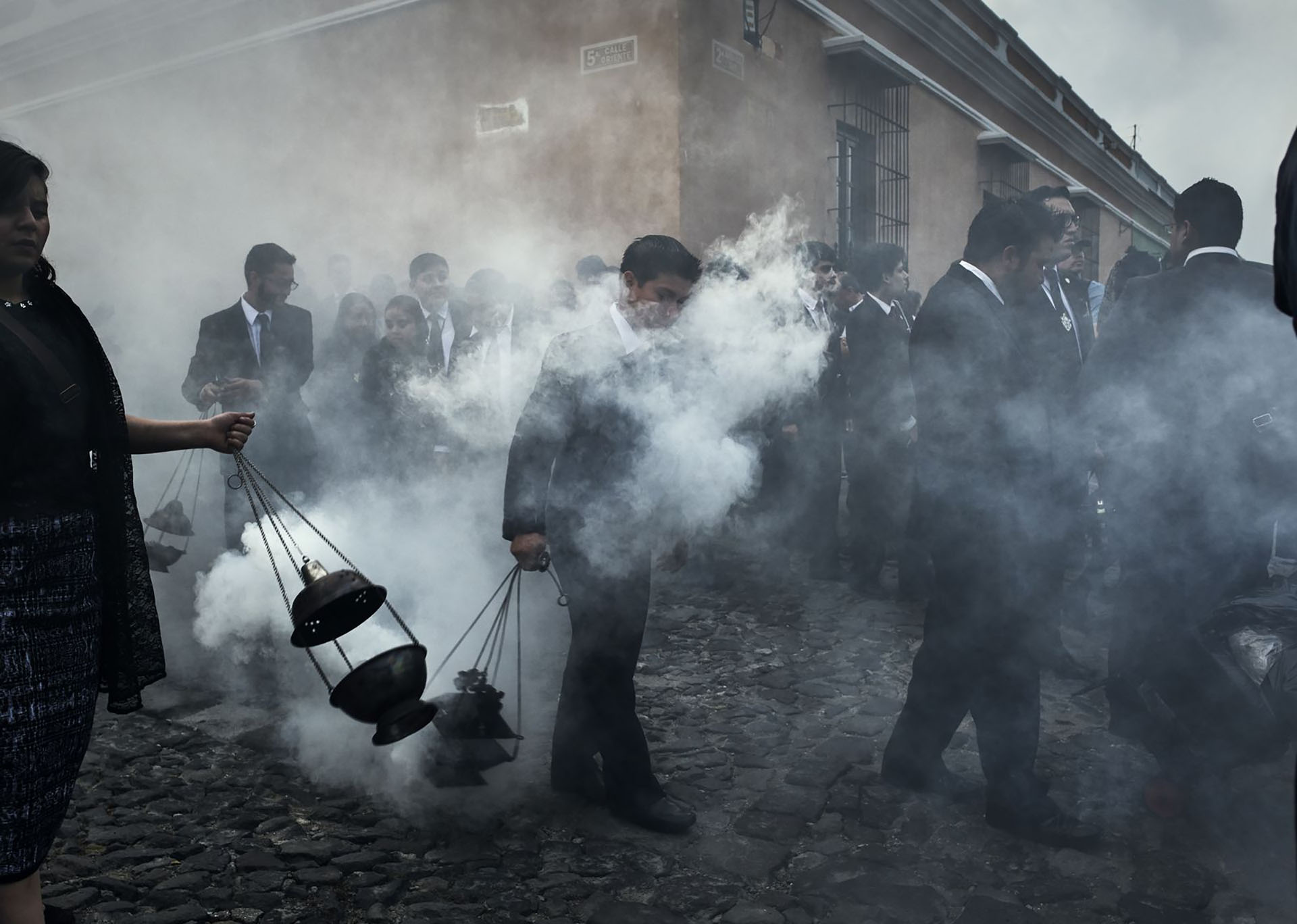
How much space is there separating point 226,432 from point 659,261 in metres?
1.42

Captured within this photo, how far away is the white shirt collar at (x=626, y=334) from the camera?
10.9ft

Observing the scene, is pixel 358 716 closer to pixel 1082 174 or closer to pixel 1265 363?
pixel 1265 363

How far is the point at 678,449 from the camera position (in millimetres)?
3672

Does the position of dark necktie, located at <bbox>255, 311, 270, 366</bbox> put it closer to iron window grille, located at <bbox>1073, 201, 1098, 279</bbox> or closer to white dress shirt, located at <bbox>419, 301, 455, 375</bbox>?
white dress shirt, located at <bbox>419, 301, 455, 375</bbox>

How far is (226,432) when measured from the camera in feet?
8.68

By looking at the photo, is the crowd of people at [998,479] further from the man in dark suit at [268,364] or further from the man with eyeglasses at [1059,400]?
the man in dark suit at [268,364]

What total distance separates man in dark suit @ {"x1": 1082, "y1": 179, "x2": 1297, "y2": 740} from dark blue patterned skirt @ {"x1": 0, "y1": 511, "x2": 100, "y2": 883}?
3.22 metres

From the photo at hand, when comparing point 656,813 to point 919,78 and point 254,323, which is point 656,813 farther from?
point 919,78

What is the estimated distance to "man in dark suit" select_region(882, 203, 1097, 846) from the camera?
10.6 ft

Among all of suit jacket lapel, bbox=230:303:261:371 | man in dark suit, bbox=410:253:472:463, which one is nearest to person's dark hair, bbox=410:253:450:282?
man in dark suit, bbox=410:253:472:463

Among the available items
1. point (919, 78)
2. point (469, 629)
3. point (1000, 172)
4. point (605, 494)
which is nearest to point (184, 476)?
point (469, 629)

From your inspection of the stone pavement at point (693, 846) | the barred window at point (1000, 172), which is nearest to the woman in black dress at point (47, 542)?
the stone pavement at point (693, 846)

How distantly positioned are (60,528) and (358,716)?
0.81 m

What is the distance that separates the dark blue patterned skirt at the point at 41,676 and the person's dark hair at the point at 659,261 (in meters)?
1.78
